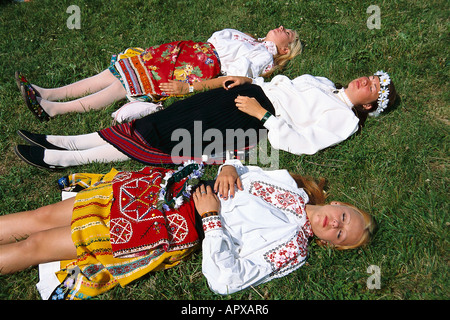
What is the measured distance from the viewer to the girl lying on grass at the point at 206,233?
2.71 m

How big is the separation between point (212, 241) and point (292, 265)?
74 centimetres

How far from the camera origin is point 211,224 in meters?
2.79

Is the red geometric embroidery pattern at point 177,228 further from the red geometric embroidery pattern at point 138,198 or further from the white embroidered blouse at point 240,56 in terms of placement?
the white embroidered blouse at point 240,56

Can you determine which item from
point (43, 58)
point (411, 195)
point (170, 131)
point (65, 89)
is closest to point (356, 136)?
point (411, 195)

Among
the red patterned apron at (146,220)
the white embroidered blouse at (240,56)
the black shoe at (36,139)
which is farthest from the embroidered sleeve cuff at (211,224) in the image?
the white embroidered blouse at (240,56)

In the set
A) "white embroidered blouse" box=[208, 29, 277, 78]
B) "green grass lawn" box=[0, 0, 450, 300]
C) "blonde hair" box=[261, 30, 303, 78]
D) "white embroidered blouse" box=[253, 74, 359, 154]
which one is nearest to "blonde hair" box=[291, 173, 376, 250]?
"green grass lawn" box=[0, 0, 450, 300]

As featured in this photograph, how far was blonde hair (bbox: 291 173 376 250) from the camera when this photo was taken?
305 cm

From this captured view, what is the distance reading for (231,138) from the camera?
382 cm

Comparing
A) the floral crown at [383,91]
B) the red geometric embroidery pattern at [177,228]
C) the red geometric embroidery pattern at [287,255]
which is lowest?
the red geometric embroidery pattern at [287,255]

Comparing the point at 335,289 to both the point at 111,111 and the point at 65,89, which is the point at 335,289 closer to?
the point at 111,111

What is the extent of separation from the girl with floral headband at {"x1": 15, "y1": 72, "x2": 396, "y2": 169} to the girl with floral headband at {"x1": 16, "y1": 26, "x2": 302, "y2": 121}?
1.38ft

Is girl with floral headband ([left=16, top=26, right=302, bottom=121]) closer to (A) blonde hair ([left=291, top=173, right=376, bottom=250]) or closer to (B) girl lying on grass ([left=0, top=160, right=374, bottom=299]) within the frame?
(B) girl lying on grass ([left=0, top=160, right=374, bottom=299])

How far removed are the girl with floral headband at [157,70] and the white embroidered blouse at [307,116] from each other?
632 millimetres

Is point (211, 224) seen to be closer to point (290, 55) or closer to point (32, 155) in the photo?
point (32, 155)
